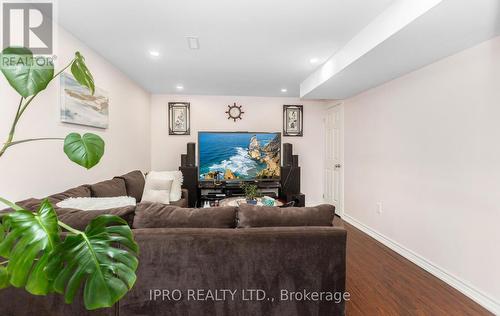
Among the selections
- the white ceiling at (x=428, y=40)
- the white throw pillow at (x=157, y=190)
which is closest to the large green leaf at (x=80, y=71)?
the white ceiling at (x=428, y=40)

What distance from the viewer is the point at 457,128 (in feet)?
7.57

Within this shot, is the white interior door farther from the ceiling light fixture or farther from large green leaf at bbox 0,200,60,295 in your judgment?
large green leaf at bbox 0,200,60,295

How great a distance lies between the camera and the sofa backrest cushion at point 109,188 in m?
2.44

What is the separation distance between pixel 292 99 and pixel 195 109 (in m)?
2.01

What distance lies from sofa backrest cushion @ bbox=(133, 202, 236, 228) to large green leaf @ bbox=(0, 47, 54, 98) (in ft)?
3.03

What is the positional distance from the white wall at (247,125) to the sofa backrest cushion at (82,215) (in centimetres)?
355

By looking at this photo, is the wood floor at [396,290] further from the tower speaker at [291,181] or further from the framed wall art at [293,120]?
the framed wall art at [293,120]

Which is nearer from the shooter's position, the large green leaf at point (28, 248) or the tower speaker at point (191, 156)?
the large green leaf at point (28, 248)

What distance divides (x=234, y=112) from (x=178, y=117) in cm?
112

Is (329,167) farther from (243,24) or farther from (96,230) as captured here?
(96,230)

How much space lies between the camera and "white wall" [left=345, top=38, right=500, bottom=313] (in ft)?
6.65

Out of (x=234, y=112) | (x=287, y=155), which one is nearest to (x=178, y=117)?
(x=234, y=112)

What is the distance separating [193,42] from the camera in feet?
8.59

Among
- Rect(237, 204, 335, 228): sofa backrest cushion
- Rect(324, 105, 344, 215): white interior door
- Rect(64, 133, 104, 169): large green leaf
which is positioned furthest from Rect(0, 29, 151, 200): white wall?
Rect(324, 105, 344, 215): white interior door
